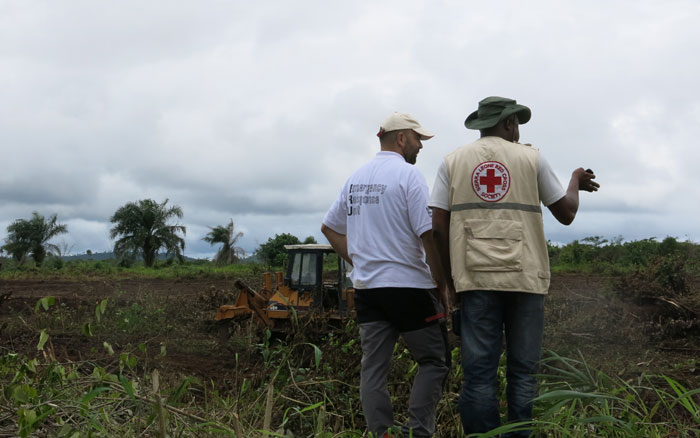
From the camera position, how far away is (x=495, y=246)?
3.13m

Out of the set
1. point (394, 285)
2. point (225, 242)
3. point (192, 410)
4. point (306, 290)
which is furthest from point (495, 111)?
point (225, 242)

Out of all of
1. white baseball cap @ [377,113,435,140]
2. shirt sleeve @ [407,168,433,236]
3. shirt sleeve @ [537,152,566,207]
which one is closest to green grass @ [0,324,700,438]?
shirt sleeve @ [537,152,566,207]

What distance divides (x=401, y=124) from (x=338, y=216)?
0.66 m

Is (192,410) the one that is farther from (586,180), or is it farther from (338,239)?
(586,180)

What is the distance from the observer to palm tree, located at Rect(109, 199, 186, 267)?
39303 millimetres

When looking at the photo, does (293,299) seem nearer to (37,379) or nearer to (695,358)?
(695,358)

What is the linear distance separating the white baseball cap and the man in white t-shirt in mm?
166

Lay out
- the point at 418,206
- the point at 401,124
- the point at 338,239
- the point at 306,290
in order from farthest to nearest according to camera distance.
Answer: the point at 306,290 < the point at 338,239 < the point at 401,124 < the point at 418,206

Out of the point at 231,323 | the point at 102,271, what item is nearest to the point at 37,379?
the point at 231,323

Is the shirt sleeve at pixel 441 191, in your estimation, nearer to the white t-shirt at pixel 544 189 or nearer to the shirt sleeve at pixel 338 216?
the white t-shirt at pixel 544 189

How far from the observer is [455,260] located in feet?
10.6

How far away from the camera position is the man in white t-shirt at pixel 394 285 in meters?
3.42

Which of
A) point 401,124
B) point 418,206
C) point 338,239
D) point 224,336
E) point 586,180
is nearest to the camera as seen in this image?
point 586,180

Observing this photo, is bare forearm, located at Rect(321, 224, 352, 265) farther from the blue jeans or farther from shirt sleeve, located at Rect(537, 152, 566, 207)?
shirt sleeve, located at Rect(537, 152, 566, 207)
